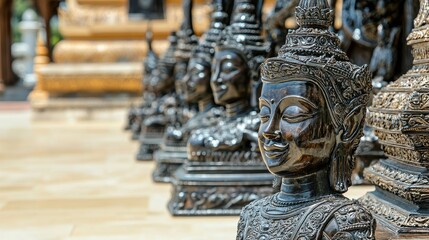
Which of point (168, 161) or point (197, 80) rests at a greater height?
point (197, 80)

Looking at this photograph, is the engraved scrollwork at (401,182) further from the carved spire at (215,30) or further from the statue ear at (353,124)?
the carved spire at (215,30)

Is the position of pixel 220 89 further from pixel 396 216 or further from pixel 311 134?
pixel 311 134

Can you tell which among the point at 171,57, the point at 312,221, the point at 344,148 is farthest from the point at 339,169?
the point at 171,57

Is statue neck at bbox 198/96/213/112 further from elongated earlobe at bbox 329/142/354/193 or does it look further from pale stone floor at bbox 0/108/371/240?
elongated earlobe at bbox 329/142/354/193

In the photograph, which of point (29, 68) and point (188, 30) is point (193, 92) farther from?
point (29, 68)

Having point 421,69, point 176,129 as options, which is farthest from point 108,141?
point 421,69

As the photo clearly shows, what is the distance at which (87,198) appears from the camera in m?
3.27

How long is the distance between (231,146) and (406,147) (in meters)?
1.03

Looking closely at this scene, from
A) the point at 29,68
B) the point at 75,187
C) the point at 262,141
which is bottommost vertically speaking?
the point at 29,68

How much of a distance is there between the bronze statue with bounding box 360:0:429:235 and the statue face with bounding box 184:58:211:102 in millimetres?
1303

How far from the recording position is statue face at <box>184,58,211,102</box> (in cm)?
326

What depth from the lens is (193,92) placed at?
330cm

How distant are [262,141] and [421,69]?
1.96 ft

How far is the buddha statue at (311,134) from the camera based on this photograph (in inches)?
60.6
